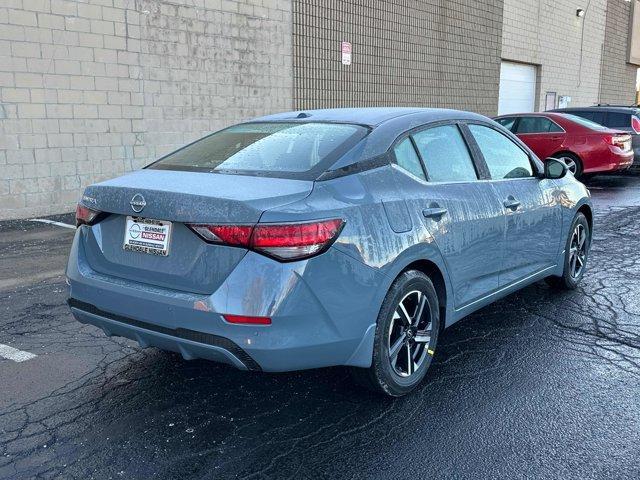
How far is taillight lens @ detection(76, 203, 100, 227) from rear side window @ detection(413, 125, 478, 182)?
6.33ft

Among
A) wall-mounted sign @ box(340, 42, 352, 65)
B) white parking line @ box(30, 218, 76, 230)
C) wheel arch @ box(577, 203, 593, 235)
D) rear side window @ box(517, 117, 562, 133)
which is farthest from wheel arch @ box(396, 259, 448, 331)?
wall-mounted sign @ box(340, 42, 352, 65)

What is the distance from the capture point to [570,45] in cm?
2672

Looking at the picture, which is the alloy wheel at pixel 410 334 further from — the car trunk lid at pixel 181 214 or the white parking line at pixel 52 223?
the white parking line at pixel 52 223

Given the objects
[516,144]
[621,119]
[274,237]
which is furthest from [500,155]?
[621,119]

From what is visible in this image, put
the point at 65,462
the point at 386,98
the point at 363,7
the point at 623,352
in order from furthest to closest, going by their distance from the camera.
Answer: the point at 386,98 → the point at 363,7 → the point at 623,352 → the point at 65,462

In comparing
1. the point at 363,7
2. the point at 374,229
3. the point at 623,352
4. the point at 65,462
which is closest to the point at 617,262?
the point at 623,352

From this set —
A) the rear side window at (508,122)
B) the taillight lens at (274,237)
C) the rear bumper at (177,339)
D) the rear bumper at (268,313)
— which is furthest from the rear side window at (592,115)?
the rear bumper at (177,339)

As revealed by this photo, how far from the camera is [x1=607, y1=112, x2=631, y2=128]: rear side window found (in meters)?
14.3

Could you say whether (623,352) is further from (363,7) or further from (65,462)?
(363,7)

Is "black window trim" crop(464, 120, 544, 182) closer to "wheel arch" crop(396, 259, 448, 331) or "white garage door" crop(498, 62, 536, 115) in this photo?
"wheel arch" crop(396, 259, 448, 331)

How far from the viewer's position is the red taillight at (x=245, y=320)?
2867 millimetres

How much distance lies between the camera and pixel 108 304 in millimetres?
3277

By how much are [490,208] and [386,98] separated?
12539 mm

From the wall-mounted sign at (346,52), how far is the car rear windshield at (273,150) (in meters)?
10.8
